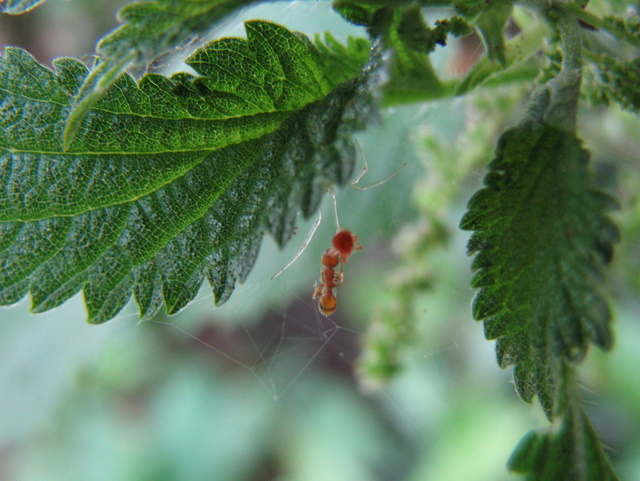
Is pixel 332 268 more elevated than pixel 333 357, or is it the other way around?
pixel 333 357

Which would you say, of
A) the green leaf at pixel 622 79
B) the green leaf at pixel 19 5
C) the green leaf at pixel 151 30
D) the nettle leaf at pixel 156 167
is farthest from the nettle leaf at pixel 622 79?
the green leaf at pixel 19 5

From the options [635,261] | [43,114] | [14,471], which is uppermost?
[635,261]

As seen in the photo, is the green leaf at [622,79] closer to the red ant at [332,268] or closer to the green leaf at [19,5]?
the red ant at [332,268]


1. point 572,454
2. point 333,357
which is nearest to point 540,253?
point 572,454

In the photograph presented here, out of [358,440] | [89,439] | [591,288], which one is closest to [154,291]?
[591,288]

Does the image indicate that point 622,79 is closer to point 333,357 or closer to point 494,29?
point 494,29

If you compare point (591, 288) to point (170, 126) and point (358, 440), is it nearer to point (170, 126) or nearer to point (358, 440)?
point (170, 126)
